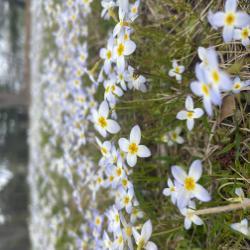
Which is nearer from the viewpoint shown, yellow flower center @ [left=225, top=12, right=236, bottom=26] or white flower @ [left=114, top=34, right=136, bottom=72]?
yellow flower center @ [left=225, top=12, right=236, bottom=26]

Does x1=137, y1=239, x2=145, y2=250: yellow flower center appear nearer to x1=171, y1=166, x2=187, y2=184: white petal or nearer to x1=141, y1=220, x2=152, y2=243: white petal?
x1=141, y1=220, x2=152, y2=243: white petal

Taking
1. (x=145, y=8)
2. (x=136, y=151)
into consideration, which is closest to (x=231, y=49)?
(x=136, y=151)

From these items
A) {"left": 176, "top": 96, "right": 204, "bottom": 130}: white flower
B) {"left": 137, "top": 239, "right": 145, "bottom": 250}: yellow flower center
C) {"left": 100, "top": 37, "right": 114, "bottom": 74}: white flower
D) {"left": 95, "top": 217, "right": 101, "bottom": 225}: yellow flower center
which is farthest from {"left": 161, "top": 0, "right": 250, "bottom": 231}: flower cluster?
{"left": 95, "top": 217, "right": 101, "bottom": 225}: yellow flower center

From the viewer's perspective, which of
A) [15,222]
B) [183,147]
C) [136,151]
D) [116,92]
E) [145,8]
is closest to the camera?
[136,151]

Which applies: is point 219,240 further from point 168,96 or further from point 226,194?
point 168,96

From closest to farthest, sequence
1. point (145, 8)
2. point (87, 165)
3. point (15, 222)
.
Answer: point (145, 8) < point (87, 165) < point (15, 222)

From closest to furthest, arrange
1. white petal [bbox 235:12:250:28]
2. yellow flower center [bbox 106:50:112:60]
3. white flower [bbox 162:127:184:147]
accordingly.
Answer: white petal [bbox 235:12:250:28] → yellow flower center [bbox 106:50:112:60] → white flower [bbox 162:127:184:147]

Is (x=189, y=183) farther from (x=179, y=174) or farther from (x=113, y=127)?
(x=113, y=127)

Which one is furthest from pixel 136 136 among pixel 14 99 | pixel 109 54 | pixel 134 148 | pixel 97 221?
pixel 14 99
